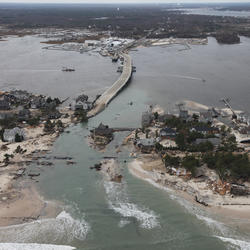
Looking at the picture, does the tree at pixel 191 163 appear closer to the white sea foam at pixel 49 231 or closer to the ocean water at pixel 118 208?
the ocean water at pixel 118 208

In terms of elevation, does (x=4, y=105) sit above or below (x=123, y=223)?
above

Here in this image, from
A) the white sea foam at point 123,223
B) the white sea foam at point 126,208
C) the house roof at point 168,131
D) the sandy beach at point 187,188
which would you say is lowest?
the white sea foam at point 123,223

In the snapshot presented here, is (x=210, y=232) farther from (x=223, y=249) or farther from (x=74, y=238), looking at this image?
(x=74, y=238)

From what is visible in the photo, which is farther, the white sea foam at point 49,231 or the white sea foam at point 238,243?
the white sea foam at point 49,231

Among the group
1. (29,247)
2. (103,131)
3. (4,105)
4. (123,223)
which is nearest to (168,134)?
(103,131)

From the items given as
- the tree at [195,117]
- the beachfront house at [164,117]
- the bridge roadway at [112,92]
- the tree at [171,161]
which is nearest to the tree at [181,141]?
the tree at [171,161]

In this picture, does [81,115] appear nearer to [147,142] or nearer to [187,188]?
[147,142]

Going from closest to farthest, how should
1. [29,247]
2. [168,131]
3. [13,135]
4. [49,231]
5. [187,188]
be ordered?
[29,247], [49,231], [187,188], [13,135], [168,131]
